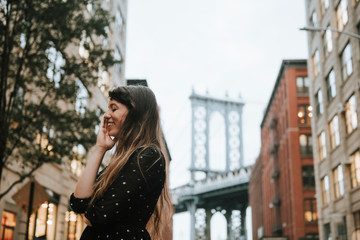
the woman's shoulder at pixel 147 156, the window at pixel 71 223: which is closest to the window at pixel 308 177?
the window at pixel 71 223

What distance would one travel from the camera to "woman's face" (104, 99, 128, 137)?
8.95 ft

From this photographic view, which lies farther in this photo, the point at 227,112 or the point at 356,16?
the point at 227,112

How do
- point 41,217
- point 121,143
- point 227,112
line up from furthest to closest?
1. point 227,112
2. point 41,217
3. point 121,143

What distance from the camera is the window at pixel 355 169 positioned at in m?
29.1

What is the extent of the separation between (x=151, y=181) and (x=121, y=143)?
327mm

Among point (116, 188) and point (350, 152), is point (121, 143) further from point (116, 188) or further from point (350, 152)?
point (350, 152)

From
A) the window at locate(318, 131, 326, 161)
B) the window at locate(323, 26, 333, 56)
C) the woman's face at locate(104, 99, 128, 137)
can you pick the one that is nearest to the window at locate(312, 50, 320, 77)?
the window at locate(323, 26, 333, 56)

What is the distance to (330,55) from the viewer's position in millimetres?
34938

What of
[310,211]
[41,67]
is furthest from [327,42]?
[41,67]

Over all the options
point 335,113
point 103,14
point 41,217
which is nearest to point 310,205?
point 335,113

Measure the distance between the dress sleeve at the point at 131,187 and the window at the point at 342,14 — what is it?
101 feet

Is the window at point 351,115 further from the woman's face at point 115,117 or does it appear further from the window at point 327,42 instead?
the woman's face at point 115,117

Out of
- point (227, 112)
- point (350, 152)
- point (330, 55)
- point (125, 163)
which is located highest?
point (227, 112)

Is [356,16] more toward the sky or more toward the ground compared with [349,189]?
more toward the sky
